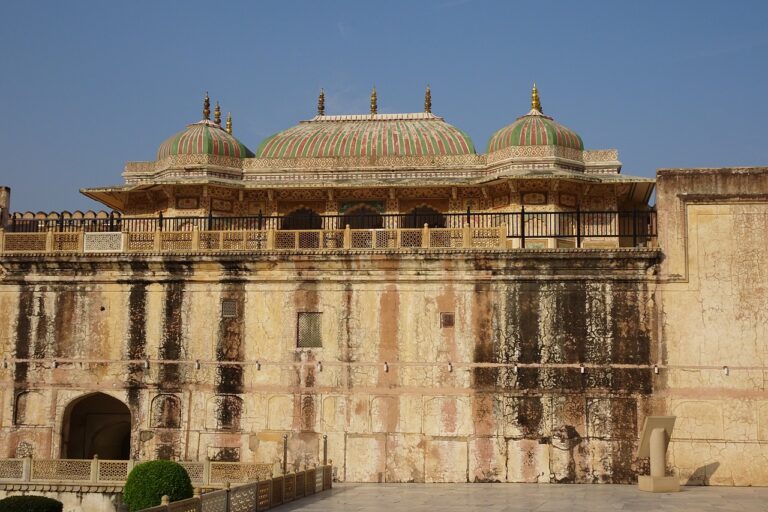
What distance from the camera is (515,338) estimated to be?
24203 millimetres

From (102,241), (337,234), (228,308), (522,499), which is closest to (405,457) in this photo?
(522,499)

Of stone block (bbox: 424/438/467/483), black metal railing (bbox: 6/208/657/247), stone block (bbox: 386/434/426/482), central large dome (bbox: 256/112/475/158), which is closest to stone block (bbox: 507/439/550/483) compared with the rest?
stone block (bbox: 424/438/467/483)

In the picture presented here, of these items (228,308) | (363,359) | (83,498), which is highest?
(228,308)

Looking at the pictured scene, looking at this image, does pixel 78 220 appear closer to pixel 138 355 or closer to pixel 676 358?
pixel 138 355

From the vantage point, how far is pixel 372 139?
31281 millimetres

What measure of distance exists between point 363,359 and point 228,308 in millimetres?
3598

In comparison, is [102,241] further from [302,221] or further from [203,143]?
[302,221]

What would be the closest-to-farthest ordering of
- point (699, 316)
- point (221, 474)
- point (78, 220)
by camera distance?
point (221, 474)
point (699, 316)
point (78, 220)

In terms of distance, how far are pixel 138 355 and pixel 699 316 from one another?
44.2 ft

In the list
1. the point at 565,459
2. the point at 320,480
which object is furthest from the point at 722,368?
the point at 320,480

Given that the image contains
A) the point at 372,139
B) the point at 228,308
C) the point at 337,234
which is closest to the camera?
the point at 228,308

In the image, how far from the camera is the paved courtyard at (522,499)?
63.2ft

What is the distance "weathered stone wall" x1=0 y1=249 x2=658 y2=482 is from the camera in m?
23.8

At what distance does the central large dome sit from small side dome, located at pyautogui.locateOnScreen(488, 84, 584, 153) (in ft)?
4.41
